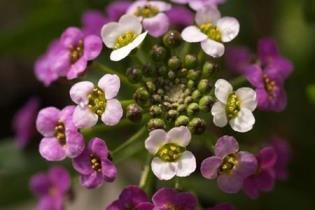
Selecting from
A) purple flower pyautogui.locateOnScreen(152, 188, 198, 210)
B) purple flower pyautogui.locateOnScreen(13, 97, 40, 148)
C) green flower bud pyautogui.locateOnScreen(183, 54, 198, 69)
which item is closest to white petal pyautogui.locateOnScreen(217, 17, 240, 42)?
green flower bud pyautogui.locateOnScreen(183, 54, 198, 69)

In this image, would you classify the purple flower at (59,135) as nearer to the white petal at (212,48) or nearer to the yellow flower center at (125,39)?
the yellow flower center at (125,39)

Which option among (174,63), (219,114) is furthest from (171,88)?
(219,114)

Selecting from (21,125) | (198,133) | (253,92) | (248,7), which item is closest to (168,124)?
(198,133)

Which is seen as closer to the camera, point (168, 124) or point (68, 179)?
point (168, 124)

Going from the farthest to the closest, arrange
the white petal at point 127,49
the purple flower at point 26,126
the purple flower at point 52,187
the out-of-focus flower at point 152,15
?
1. the purple flower at point 26,126
2. the purple flower at point 52,187
3. the out-of-focus flower at point 152,15
4. the white petal at point 127,49

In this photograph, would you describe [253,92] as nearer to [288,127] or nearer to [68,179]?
[68,179]

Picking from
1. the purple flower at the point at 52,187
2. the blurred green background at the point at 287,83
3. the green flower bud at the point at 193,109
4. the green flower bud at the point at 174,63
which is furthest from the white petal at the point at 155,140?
the blurred green background at the point at 287,83
